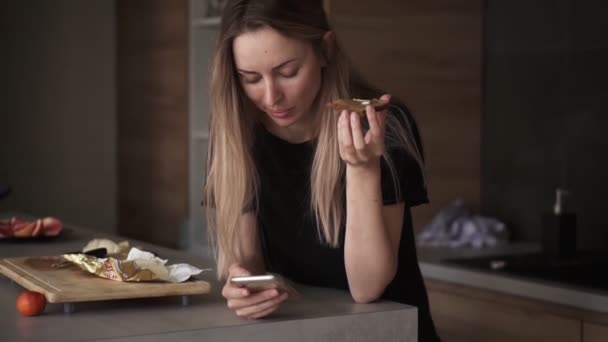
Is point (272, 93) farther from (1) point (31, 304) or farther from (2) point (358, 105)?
(1) point (31, 304)

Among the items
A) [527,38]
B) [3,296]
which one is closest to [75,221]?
[527,38]

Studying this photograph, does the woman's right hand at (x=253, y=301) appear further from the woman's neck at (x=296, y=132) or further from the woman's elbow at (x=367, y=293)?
the woman's neck at (x=296, y=132)

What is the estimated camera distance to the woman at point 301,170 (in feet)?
4.96

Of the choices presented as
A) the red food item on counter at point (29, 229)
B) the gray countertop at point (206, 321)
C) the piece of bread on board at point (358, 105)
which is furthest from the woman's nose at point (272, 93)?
the red food item on counter at point (29, 229)

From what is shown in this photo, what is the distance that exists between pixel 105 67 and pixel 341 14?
5.55 feet

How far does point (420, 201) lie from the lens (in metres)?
1.59

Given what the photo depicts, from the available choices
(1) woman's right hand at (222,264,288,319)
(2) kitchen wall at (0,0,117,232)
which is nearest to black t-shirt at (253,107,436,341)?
(1) woman's right hand at (222,264,288,319)

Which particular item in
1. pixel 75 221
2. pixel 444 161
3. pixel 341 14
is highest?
pixel 341 14

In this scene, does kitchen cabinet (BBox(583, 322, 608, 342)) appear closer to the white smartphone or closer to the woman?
the woman

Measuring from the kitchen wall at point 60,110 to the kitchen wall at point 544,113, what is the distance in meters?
1.93

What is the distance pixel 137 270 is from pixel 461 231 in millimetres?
1803

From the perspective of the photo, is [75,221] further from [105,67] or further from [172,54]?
[172,54]

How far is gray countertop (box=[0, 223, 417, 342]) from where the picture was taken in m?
1.23

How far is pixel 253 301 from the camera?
4.33 feet
